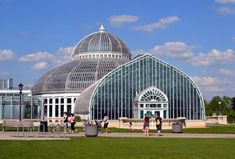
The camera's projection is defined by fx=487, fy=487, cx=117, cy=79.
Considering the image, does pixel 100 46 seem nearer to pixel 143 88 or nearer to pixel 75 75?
pixel 75 75

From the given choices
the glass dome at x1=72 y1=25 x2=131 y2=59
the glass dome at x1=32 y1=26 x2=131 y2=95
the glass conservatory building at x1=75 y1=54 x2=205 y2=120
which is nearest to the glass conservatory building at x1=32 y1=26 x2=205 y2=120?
the glass conservatory building at x1=75 y1=54 x2=205 y2=120

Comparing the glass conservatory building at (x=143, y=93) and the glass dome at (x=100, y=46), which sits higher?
the glass dome at (x=100, y=46)

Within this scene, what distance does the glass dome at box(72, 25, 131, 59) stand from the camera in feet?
356

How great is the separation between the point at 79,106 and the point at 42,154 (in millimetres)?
64744

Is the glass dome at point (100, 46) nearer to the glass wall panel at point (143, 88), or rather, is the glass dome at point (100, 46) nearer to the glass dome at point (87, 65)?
the glass dome at point (87, 65)

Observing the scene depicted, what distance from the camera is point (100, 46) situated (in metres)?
109

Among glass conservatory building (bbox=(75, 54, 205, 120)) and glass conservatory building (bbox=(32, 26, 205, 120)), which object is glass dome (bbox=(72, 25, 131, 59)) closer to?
glass conservatory building (bbox=(32, 26, 205, 120))

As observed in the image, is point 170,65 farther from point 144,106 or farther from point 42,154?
point 42,154

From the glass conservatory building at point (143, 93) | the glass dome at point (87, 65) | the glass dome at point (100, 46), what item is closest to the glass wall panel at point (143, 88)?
the glass conservatory building at point (143, 93)

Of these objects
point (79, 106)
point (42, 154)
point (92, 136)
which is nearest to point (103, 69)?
point (79, 106)

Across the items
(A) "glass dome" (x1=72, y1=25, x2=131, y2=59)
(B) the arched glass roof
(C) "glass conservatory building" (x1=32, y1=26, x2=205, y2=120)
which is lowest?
(C) "glass conservatory building" (x1=32, y1=26, x2=205, y2=120)

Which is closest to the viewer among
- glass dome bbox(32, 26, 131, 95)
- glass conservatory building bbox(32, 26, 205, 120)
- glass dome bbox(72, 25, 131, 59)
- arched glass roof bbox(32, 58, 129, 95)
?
glass conservatory building bbox(32, 26, 205, 120)

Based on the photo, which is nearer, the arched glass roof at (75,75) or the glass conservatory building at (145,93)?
the glass conservatory building at (145,93)

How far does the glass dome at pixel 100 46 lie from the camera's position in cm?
10844
